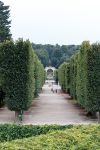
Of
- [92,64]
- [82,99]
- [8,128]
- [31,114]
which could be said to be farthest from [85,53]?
[8,128]

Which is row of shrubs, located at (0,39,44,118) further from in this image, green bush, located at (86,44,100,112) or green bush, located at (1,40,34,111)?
green bush, located at (86,44,100,112)

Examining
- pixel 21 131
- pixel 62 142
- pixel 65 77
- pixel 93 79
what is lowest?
pixel 21 131

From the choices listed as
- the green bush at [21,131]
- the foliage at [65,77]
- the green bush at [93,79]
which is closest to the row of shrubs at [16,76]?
the green bush at [93,79]

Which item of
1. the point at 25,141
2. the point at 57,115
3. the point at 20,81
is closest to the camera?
the point at 25,141

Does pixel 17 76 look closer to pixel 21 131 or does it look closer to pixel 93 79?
pixel 93 79

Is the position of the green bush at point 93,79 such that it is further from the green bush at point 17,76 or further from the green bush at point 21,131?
the green bush at point 21,131

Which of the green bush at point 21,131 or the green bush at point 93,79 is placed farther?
the green bush at point 93,79

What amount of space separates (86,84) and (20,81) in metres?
4.27

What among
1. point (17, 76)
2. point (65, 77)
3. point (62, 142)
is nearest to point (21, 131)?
point (62, 142)

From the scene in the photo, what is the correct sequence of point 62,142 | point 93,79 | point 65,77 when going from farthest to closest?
point 65,77
point 93,79
point 62,142

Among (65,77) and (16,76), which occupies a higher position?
(16,76)

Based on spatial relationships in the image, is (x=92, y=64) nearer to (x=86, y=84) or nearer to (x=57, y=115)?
(x=86, y=84)

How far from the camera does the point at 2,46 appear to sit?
107 feet

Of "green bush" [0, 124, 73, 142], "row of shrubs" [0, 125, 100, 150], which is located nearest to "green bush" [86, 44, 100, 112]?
"green bush" [0, 124, 73, 142]
